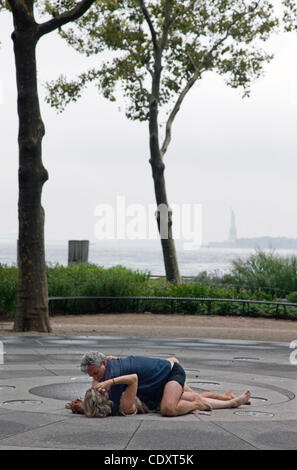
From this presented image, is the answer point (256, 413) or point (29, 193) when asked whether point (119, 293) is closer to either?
point (29, 193)

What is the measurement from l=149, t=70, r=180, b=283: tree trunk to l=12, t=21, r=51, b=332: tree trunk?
11972 millimetres

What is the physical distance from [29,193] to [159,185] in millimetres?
12643

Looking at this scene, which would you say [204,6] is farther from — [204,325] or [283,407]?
[283,407]

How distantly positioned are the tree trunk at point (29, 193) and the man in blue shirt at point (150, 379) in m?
8.23

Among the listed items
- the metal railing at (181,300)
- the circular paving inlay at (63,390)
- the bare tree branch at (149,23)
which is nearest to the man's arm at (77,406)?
the circular paving inlay at (63,390)

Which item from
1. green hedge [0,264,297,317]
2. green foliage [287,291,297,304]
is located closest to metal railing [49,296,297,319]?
green hedge [0,264,297,317]

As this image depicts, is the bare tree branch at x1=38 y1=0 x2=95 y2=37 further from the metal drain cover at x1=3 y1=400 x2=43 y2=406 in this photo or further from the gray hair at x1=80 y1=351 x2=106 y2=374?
the gray hair at x1=80 y1=351 x2=106 y2=374

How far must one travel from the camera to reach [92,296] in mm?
20219

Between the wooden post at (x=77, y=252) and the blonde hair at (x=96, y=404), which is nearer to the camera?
the blonde hair at (x=96, y=404)

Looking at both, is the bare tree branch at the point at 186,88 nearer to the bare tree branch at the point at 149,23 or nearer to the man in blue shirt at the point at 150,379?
the bare tree branch at the point at 149,23

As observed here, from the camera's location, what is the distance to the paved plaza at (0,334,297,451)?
5828 mm

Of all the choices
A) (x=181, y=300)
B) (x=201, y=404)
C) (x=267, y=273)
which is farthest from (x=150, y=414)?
(x=267, y=273)

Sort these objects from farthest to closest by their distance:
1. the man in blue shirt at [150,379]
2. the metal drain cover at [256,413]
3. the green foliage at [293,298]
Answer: the green foliage at [293,298]
the metal drain cover at [256,413]
the man in blue shirt at [150,379]

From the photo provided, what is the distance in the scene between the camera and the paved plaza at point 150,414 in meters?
5.83
